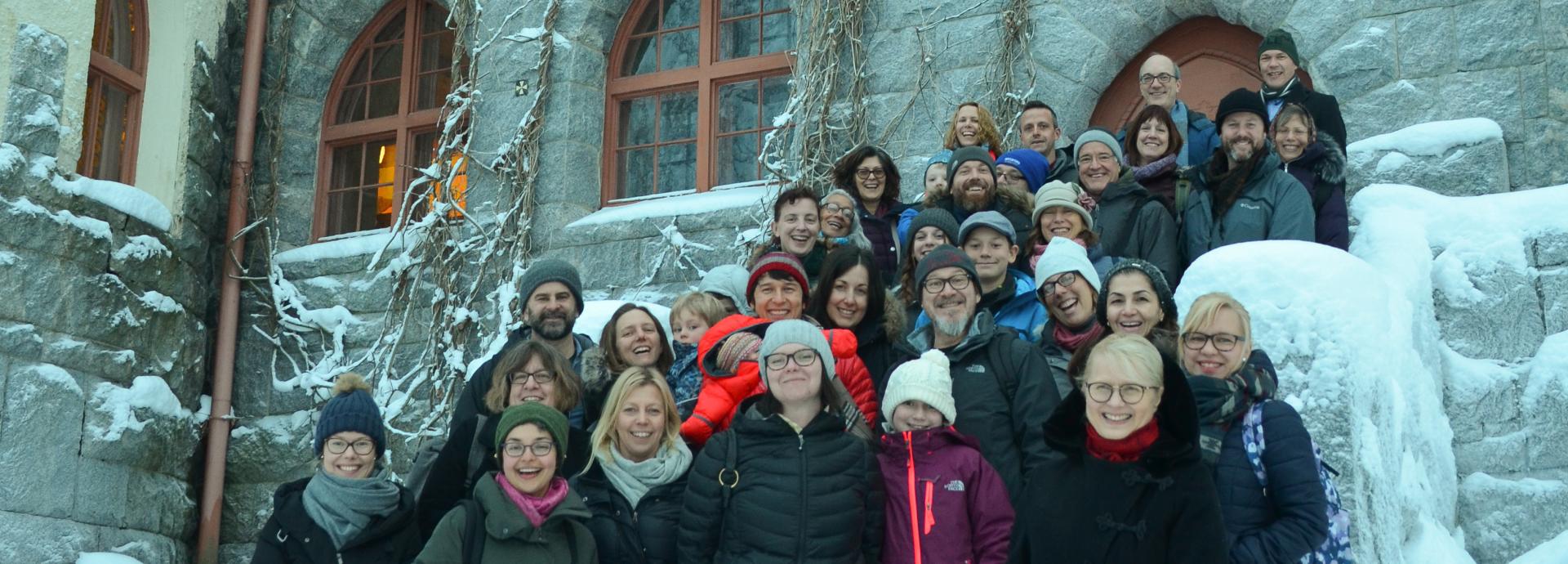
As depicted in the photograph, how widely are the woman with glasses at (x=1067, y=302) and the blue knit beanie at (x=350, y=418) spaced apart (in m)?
2.04

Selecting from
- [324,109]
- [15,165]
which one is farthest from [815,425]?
Result: [324,109]

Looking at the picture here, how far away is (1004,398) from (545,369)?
1.40m

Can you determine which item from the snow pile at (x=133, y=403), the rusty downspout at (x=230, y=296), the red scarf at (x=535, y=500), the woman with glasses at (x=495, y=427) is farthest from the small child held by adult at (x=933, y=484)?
the rusty downspout at (x=230, y=296)

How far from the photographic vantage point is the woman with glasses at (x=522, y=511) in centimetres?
444

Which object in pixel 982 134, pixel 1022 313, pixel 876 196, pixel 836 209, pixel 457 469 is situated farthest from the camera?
pixel 982 134

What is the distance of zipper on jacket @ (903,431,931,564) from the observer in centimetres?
432

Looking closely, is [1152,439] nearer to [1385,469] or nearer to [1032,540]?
[1032,540]

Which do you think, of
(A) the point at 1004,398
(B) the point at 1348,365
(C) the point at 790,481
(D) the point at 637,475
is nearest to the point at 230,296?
(D) the point at 637,475

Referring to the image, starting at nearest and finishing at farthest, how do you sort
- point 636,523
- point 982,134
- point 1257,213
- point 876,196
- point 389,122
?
point 636,523 < point 1257,213 < point 876,196 < point 982,134 < point 389,122

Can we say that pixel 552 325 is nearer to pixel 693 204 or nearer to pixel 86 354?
pixel 693 204

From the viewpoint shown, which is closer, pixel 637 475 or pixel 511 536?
pixel 511 536

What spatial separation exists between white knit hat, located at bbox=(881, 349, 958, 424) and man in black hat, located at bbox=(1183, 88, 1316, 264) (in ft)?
5.56

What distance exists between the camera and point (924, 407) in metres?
4.44

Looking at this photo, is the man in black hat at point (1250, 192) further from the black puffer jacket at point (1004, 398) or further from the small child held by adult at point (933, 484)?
the small child held by adult at point (933, 484)
